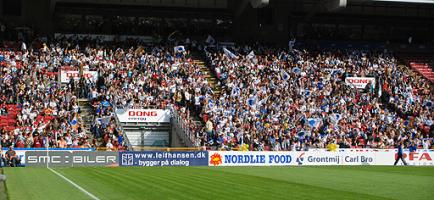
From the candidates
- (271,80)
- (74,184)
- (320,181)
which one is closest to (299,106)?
(271,80)

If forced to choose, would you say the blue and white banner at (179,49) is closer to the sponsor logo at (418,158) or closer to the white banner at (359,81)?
the white banner at (359,81)

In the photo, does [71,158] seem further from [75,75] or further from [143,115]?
[75,75]

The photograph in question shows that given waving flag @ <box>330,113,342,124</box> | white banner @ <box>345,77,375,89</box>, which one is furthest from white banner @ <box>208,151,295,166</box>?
white banner @ <box>345,77,375,89</box>

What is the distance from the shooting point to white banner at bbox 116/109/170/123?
47.8 metres

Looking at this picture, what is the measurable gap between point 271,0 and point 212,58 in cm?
1099

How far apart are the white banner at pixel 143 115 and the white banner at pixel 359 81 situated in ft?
56.3

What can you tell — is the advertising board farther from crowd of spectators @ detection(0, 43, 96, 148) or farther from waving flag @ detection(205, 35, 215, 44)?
waving flag @ detection(205, 35, 215, 44)

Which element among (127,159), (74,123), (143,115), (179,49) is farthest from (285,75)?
(127,159)

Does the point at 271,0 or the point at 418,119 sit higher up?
the point at 271,0

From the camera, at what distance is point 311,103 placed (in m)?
51.4

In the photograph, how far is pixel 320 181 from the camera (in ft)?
81.0

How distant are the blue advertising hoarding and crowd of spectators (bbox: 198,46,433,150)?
336cm

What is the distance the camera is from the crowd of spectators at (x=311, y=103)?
46.8 meters

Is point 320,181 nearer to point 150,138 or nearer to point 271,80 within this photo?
point 150,138
